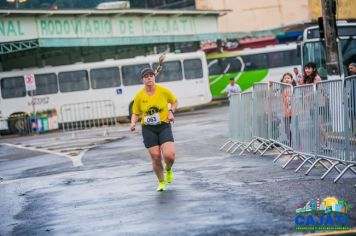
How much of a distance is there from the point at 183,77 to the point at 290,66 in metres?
8.62

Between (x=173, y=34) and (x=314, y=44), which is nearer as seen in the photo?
(x=314, y=44)

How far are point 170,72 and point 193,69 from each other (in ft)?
4.53

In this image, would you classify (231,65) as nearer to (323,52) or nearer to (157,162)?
(323,52)

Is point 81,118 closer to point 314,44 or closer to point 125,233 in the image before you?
point 314,44

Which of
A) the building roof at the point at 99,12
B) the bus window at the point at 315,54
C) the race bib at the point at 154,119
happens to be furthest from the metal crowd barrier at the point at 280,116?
the building roof at the point at 99,12

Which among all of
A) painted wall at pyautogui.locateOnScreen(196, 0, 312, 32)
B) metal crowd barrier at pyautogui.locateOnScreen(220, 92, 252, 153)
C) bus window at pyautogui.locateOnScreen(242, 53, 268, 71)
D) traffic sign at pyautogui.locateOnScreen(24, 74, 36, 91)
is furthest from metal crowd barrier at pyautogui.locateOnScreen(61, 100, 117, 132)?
painted wall at pyautogui.locateOnScreen(196, 0, 312, 32)

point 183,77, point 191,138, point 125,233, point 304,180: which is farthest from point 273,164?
point 183,77

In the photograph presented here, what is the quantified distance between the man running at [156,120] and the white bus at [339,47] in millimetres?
17351

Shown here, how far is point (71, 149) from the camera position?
897 inches

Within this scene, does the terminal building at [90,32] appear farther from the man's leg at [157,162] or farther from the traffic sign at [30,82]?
the man's leg at [157,162]

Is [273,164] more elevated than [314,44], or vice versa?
[314,44]

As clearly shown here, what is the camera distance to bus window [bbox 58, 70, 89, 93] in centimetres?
3906

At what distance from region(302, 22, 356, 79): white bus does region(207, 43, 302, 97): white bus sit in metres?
18.8

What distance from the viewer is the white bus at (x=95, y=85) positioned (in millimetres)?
37969
